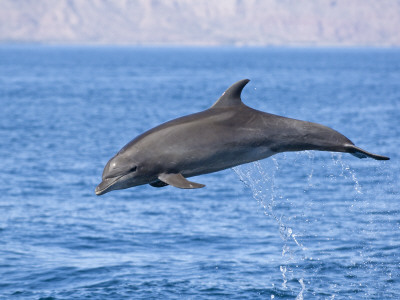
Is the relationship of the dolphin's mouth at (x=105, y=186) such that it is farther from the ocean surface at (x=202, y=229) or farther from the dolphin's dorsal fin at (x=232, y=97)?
the ocean surface at (x=202, y=229)

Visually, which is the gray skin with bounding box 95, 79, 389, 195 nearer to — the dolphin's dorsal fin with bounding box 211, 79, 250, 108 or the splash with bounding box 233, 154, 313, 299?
the dolphin's dorsal fin with bounding box 211, 79, 250, 108

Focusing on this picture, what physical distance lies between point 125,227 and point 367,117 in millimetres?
44758

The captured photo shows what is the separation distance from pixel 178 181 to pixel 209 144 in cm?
111

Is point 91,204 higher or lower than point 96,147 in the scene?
lower

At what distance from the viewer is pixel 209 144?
44.6 ft

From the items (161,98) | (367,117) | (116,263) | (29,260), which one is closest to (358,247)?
(116,263)

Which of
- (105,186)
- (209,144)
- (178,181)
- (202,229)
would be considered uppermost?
(209,144)

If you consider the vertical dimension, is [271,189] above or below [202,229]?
above

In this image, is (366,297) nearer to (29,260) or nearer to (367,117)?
(29,260)

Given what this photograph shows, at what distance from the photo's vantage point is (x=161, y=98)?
328 ft

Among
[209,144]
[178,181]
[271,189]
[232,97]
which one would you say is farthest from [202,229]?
[178,181]

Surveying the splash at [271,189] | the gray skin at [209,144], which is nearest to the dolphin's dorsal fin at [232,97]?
the gray skin at [209,144]

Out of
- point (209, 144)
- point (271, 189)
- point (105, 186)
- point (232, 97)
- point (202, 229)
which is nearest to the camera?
point (105, 186)

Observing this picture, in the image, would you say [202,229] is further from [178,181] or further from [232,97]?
[178,181]
